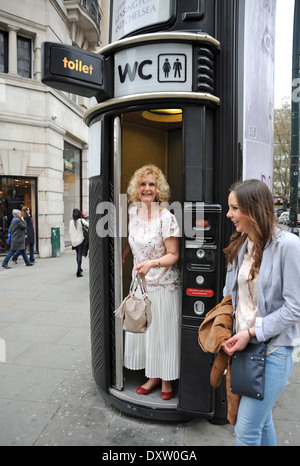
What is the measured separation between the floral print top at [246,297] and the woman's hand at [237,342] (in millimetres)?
75

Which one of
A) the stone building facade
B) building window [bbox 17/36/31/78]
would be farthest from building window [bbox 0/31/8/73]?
building window [bbox 17/36/31/78]

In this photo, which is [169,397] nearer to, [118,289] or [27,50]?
[118,289]

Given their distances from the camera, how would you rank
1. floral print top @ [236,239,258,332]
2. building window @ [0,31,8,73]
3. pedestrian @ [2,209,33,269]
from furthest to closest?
building window @ [0,31,8,73] → pedestrian @ [2,209,33,269] → floral print top @ [236,239,258,332]

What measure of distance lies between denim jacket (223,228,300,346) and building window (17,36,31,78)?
13578 millimetres

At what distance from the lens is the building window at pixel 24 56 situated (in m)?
13.0

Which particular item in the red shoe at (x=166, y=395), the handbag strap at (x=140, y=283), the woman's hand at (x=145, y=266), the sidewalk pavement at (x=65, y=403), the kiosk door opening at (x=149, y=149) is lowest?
the sidewalk pavement at (x=65, y=403)

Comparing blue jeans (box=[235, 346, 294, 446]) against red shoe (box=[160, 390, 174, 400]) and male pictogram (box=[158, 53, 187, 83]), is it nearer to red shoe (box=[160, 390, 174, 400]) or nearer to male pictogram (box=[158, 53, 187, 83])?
red shoe (box=[160, 390, 174, 400])

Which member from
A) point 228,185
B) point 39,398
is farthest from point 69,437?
point 228,185

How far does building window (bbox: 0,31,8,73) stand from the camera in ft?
41.4

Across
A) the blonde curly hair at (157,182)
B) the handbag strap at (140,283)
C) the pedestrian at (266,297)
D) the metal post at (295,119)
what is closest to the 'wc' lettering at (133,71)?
the blonde curly hair at (157,182)

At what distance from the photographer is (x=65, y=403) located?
130 inches

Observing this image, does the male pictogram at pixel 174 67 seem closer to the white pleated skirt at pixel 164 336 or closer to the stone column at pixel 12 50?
the white pleated skirt at pixel 164 336

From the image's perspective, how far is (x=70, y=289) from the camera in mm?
8055

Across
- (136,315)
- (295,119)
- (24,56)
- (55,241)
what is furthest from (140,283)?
(24,56)
